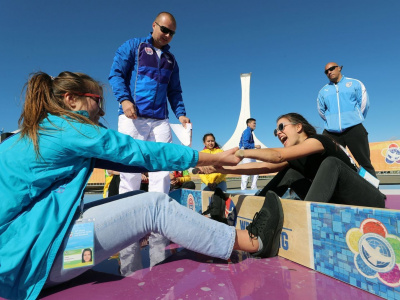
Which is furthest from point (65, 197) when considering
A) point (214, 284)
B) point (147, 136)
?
point (147, 136)

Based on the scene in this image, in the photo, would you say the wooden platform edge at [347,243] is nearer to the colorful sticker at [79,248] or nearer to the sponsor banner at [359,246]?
the sponsor banner at [359,246]

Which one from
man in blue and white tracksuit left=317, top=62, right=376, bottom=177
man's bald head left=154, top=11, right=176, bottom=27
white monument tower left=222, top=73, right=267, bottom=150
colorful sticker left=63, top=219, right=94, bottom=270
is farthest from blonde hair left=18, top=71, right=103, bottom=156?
white monument tower left=222, top=73, right=267, bottom=150

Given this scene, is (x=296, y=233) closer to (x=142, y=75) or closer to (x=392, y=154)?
(x=142, y=75)

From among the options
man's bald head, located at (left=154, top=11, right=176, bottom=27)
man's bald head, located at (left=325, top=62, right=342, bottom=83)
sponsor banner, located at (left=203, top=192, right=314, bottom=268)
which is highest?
man's bald head, located at (left=154, top=11, right=176, bottom=27)

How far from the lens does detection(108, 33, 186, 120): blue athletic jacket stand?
2350mm

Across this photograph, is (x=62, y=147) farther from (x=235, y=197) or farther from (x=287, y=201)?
(x=235, y=197)

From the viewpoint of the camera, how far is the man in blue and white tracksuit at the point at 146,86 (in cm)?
235

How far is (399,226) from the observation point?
0.89m

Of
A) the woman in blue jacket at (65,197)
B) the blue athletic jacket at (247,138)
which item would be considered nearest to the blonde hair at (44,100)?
the woman in blue jacket at (65,197)

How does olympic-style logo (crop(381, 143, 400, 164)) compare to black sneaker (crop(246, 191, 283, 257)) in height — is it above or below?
above

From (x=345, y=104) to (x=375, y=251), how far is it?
2703 mm

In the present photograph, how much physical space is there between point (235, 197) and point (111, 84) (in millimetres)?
1571

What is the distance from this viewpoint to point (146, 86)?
2.40 metres

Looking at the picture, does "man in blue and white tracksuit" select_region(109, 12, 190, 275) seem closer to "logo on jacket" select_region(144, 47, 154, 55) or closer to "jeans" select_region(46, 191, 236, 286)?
"logo on jacket" select_region(144, 47, 154, 55)
